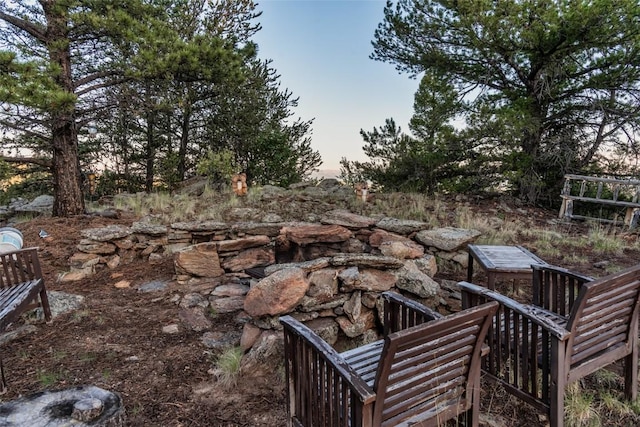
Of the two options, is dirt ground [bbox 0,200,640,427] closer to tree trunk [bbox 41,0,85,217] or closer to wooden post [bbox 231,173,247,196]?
tree trunk [bbox 41,0,85,217]

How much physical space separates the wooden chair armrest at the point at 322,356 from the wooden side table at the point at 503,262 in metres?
1.91

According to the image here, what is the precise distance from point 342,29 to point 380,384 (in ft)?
27.0

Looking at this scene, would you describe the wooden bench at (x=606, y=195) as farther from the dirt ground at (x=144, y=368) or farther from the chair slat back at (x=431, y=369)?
the chair slat back at (x=431, y=369)

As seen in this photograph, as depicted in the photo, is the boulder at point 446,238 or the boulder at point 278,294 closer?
the boulder at point 278,294

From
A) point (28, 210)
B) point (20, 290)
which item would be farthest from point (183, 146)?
point (20, 290)

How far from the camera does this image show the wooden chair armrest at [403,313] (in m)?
1.78

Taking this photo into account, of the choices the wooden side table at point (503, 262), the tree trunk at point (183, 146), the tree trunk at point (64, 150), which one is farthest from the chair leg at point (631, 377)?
the tree trunk at point (183, 146)

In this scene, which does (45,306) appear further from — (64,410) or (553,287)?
(553,287)

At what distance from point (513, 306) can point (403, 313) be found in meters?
0.53

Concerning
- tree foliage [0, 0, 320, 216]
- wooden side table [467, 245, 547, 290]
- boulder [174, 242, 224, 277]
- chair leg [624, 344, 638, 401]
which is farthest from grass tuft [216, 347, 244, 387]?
tree foliage [0, 0, 320, 216]

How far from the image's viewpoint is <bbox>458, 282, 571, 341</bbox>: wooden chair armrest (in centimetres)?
162

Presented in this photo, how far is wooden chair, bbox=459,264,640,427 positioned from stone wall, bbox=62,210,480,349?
37.4 inches

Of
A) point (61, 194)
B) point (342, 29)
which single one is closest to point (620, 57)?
point (342, 29)

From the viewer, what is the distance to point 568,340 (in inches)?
65.2
